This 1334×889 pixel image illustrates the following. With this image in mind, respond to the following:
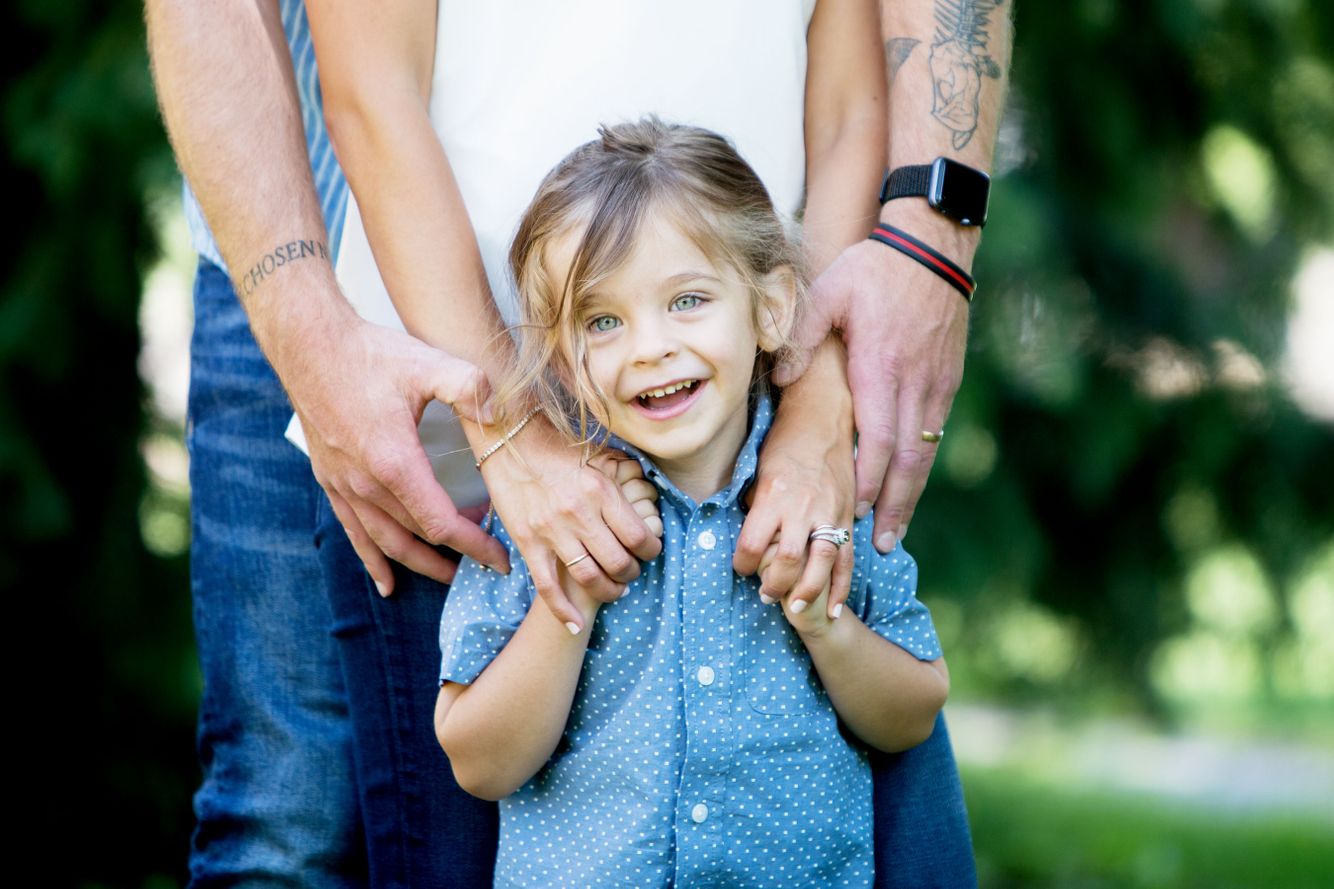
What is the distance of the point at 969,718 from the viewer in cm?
699

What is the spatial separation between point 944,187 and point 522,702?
2.64 ft

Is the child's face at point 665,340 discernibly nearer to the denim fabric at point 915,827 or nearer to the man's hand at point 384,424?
the man's hand at point 384,424

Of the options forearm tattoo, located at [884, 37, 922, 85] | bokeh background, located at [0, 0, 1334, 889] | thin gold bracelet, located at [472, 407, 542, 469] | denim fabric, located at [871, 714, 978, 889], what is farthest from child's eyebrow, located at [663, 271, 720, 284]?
bokeh background, located at [0, 0, 1334, 889]

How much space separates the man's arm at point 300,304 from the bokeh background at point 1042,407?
56.4 inches

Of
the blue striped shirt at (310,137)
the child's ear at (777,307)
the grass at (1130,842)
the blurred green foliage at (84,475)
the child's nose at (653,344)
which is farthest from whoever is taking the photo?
the grass at (1130,842)

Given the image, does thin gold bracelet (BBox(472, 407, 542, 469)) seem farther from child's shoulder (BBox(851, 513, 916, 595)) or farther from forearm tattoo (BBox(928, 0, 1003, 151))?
forearm tattoo (BBox(928, 0, 1003, 151))

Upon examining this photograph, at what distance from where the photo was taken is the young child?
1495 millimetres

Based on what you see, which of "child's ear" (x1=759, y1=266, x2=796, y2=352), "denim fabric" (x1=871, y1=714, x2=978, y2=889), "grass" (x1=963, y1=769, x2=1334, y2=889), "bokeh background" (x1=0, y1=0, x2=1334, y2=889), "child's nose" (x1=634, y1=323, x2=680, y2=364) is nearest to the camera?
"child's nose" (x1=634, y1=323, x2=680, y2=364)

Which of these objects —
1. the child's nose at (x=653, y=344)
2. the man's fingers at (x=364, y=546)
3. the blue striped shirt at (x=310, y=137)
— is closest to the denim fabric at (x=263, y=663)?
the blue striped shirt at (x=310, y=137)

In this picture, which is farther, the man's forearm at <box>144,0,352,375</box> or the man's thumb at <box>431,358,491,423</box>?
the man's forearm at <box>144,0,352,375</box>

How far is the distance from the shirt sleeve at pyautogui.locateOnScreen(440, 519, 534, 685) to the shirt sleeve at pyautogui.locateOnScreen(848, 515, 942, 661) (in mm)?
370

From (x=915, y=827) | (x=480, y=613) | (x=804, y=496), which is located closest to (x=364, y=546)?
(x=480, y=613)

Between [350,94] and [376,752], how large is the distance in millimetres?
775

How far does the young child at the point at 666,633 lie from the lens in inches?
58.9
